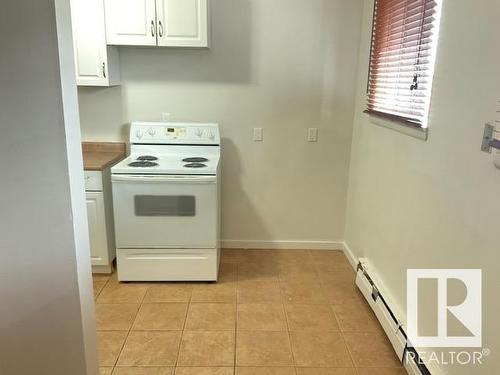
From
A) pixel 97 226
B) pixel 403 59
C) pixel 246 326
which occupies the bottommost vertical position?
pixel 246 326

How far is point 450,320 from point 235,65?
2361 mm

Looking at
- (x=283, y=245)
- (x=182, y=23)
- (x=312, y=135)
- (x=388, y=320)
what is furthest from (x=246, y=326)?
(x=182, y=23)

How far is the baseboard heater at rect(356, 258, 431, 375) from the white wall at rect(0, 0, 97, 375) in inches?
59.3

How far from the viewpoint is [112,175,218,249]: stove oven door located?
2689mm

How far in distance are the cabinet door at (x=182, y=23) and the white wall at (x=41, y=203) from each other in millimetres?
1717

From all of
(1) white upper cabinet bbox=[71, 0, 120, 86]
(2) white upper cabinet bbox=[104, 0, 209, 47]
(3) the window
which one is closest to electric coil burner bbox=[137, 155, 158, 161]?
(1) white upper cabinet bbox=[71, 0, 120, 86]

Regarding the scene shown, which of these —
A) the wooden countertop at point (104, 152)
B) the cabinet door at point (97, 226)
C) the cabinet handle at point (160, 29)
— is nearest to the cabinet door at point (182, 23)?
the cabinet handle at point (160, 29)

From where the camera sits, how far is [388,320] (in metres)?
2.24

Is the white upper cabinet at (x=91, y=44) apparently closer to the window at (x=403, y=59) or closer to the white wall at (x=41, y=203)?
the white wall at (x=41, y=203)

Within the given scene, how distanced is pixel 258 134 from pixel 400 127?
1.31 meters

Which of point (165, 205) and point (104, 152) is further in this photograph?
point (104, 152)

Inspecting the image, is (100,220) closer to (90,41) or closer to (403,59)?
(90,41)

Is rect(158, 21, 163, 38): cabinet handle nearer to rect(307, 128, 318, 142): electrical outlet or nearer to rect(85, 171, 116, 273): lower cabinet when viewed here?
rect(85, 171, 116, 273): lower cabinet

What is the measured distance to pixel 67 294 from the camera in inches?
52.4
